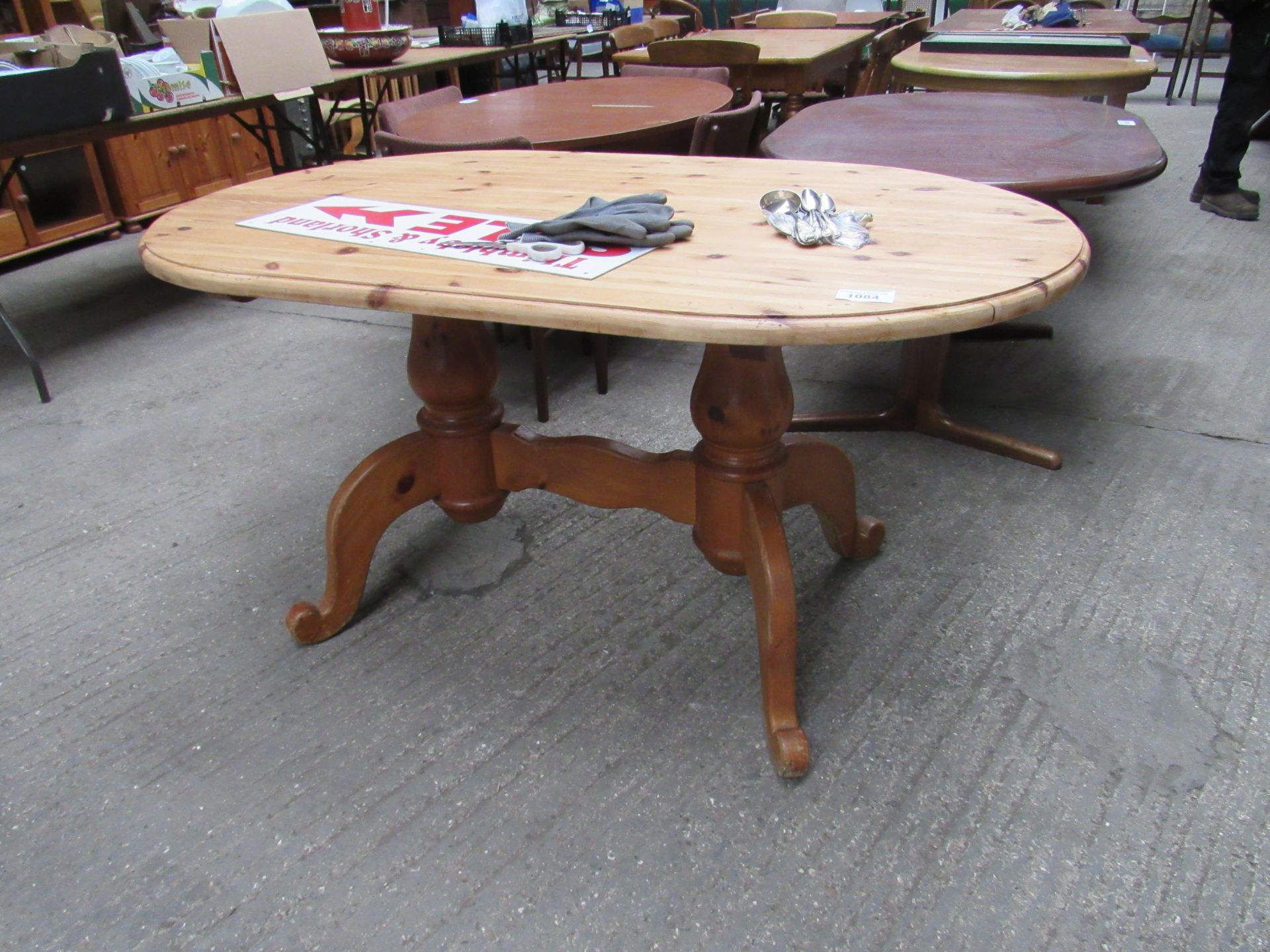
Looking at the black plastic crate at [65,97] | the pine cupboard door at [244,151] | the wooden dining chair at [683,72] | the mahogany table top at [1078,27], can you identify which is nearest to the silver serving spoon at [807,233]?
the wooden dining chair at [683,72]

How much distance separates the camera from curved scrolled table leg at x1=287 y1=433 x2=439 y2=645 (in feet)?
4.78

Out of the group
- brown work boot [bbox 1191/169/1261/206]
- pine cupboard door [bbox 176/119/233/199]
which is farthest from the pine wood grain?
pine cupboard door [bbox 176/119/233/199]

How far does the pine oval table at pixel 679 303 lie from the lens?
0.91m

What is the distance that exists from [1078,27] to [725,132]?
2530mm

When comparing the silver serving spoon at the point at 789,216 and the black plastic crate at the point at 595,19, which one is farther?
the black plastic crate at the point at 595,19

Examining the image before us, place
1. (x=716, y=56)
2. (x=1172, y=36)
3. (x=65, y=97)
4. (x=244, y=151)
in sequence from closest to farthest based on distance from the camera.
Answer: (x=65, y=97) < (x=716, y=56) < (x=244, y=151) < (x=1172, y=36)

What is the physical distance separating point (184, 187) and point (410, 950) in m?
4.18

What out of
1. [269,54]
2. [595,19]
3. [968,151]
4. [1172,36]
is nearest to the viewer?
[968,151]

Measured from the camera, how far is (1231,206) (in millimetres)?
3555

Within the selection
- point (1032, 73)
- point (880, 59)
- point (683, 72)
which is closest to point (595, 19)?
point (880, 59)

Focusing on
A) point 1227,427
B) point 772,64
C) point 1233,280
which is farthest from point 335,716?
point 1233,280

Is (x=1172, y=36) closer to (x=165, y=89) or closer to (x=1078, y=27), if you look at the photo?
(x=1078, y=27)

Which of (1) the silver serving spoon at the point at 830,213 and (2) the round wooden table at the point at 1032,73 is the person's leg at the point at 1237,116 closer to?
(2) the round wooden table at the point at 1032,73

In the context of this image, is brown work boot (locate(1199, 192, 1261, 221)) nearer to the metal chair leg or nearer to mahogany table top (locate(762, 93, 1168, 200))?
mahogany table top (locate(762, 93, 1168, 200))
